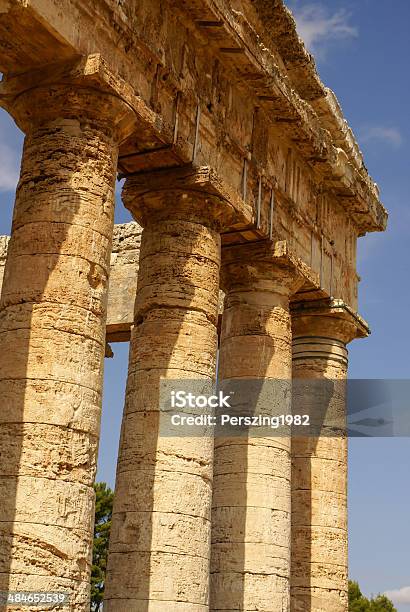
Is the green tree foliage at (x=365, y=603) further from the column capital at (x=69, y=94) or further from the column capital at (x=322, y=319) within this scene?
the column capital at (x=69, y=94)

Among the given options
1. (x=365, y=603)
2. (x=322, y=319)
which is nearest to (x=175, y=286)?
(x=322, y=319)

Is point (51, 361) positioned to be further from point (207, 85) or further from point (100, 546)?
point (100, 546)

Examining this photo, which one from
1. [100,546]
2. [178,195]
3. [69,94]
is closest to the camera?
[69,94]

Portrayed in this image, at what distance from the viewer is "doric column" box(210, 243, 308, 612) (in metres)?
15.3

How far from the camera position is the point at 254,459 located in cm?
1599

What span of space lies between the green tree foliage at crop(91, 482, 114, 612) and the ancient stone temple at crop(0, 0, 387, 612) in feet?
74.4

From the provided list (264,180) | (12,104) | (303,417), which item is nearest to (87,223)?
(12,104)

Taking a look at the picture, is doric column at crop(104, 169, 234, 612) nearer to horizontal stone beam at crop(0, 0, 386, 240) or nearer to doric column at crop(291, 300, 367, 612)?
horizontal stone beam at crop(0, 0, 386, 240)

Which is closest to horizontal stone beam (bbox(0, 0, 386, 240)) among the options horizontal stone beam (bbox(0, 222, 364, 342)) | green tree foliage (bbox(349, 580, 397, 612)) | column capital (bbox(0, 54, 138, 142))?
column capital (bbox(0, 54, 138, 142))

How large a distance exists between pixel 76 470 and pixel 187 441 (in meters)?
3.13

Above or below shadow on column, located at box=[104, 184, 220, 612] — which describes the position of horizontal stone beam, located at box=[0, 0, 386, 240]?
above

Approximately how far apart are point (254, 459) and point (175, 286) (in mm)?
3714

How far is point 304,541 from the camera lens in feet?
60.5

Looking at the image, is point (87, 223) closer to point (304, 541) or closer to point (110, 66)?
point (110, 66)
